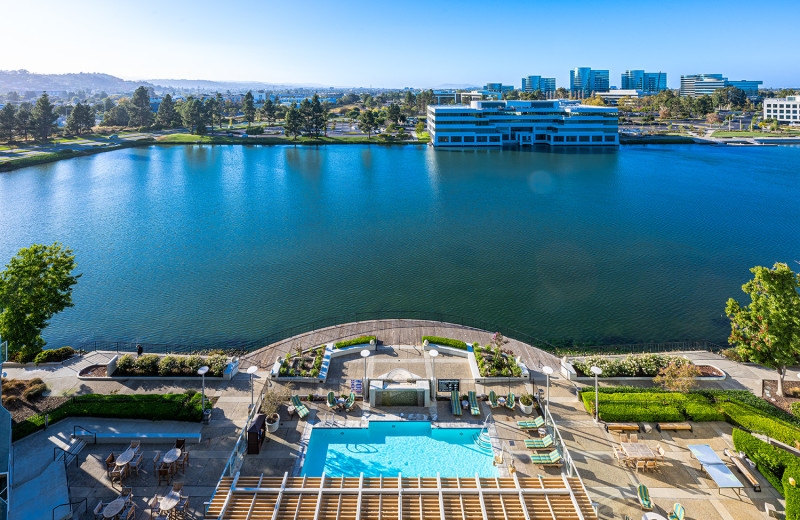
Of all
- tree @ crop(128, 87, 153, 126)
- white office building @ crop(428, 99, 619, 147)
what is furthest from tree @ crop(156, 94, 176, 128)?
white office building @ crop(428, 99, 619, 147)

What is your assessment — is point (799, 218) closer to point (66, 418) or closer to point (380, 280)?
point (380, 280)

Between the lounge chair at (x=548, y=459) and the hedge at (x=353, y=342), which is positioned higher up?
the hedge at (x=353, y=342)

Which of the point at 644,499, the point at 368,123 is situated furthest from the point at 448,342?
the point at 368,123

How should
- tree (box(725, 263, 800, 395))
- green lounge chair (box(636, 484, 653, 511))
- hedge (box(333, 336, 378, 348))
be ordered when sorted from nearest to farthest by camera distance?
1. green lounge chair (box(636, 484, 653, 511))
2. tree (box(725, 263, 800, 395))
3. hedge (box(333, 336, 378, 348))

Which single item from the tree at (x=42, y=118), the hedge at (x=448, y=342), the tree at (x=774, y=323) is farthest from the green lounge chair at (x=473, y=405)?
the tree at (x=42, y=118)

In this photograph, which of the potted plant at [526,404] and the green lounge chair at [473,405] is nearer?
the green lounge chair at [473,405]

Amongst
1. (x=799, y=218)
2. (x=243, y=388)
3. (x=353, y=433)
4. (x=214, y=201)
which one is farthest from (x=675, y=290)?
(x=214, y=201)

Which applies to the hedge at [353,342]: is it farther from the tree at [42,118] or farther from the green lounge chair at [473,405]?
the tree at [42,118]

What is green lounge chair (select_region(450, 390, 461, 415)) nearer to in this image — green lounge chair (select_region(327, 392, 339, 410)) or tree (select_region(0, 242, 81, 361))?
green lounge chair (select_region(327, 392, 339, 410))
